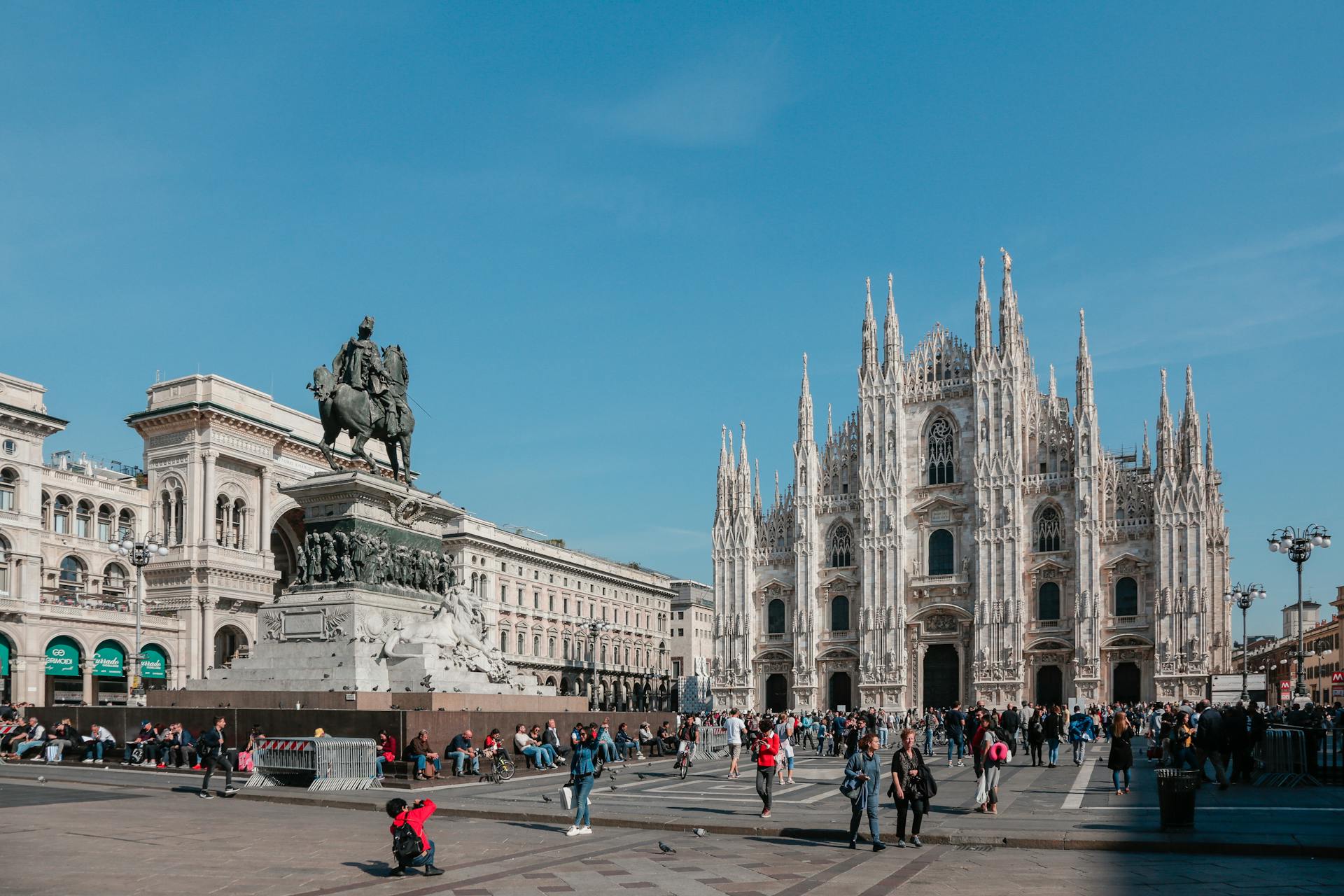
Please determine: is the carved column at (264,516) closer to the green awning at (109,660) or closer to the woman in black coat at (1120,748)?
the green awning at (109,660)

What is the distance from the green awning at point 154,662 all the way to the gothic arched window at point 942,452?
3842cm

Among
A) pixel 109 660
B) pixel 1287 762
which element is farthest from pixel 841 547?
pixel 1287 762

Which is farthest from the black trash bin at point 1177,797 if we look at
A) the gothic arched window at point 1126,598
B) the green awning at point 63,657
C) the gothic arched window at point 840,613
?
the gothic arched window at point 840,613

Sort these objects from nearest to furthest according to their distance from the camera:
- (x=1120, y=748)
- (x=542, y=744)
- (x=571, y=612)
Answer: (x=1120, y=748), (x=542, y=744), (x=571, y=612)

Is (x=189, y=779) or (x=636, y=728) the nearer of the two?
(x=189, y=779)

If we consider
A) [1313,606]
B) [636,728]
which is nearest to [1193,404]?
[636,728]

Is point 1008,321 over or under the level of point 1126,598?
over

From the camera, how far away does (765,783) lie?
17.0 meters

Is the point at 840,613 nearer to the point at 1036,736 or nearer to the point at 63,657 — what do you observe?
the point at 1036,736

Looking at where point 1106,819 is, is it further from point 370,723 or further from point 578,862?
point 370,723

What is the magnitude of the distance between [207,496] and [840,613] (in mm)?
32976

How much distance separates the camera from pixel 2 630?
150 feet

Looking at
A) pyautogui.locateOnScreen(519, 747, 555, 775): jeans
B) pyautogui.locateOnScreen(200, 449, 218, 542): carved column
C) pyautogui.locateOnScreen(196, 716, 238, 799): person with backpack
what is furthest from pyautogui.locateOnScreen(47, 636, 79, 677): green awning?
pyautogui.locateOnScreen(196, 716, 238, 799): person with backpack

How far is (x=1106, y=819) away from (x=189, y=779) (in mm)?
14158
